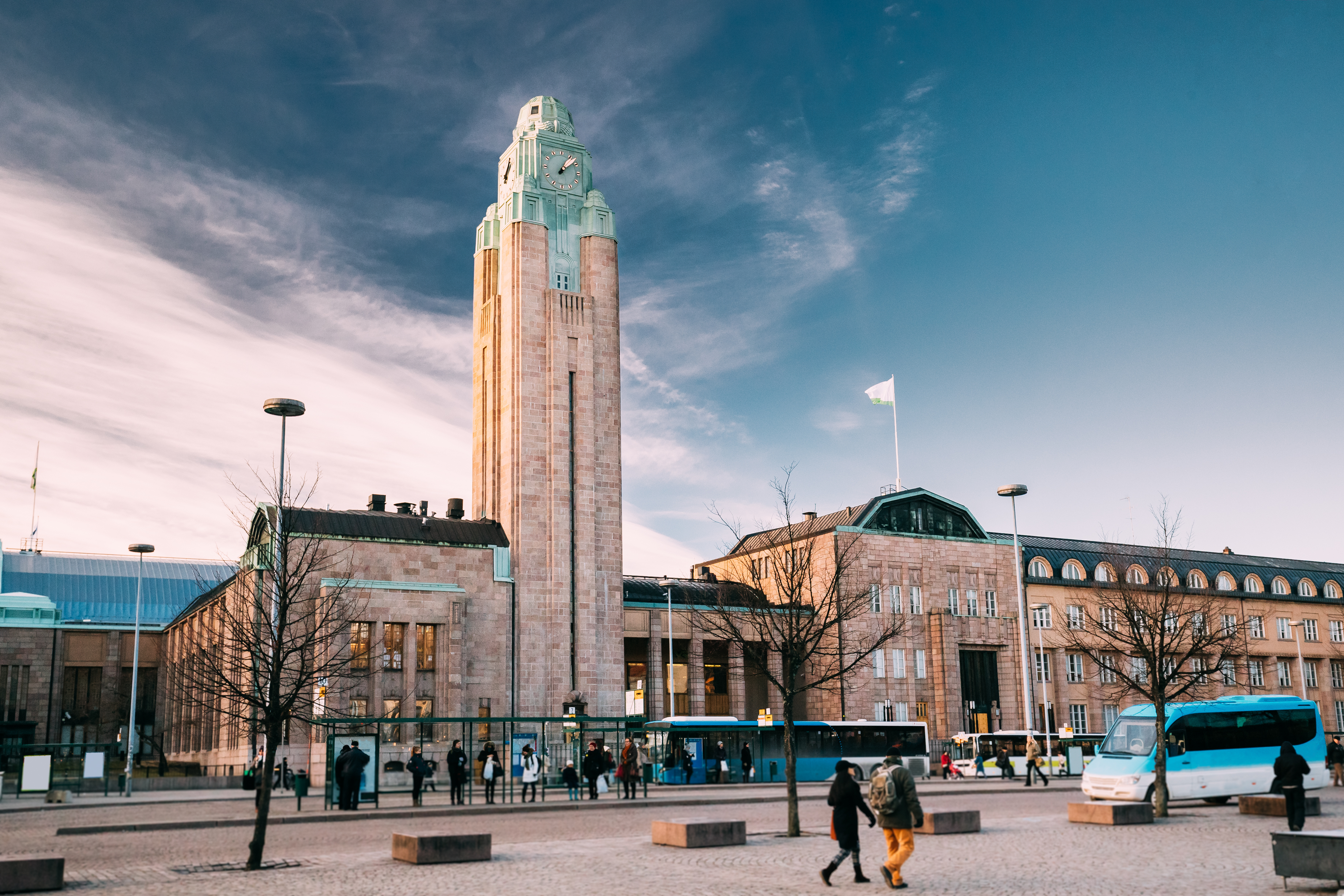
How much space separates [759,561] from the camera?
8194 cm

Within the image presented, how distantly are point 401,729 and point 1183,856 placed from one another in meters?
43.8

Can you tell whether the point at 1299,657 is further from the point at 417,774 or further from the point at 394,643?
the point at 417,774

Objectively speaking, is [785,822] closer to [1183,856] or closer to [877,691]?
[1183,856]

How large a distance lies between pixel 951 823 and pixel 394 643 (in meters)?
41.7

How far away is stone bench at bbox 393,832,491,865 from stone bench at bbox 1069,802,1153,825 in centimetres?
1273

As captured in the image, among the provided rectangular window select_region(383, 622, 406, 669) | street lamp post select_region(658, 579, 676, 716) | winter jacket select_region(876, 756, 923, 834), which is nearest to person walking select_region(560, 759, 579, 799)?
winter jacket select_region(876, 756, 923, 834)

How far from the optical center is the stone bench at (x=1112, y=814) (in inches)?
938

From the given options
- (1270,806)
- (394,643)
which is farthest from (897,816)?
(394,643)

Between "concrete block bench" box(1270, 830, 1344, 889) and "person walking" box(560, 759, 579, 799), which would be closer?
"concrete block bench" box(1270, 830, 1344, 889)

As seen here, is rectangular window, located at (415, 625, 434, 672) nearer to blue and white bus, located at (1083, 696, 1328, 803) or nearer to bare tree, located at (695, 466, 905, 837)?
bare tree, located at (695, 466, 905, 837)

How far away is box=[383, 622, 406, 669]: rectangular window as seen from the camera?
2320 inches

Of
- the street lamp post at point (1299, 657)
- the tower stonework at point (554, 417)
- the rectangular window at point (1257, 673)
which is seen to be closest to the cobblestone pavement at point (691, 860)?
the tower stonework at point (554, 417)

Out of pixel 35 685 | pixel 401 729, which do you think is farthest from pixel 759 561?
pixel 35 685

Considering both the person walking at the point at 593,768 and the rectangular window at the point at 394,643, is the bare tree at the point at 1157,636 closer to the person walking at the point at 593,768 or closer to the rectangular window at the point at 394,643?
the person walking at the point at 593,768
